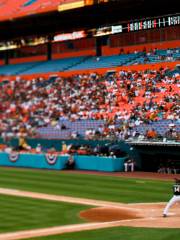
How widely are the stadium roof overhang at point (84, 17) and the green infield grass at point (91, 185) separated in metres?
9.23

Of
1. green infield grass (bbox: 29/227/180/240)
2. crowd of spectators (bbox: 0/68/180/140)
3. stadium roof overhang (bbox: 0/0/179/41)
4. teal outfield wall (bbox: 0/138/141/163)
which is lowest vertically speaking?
green infield grass (bbox: 29/227/180/240)

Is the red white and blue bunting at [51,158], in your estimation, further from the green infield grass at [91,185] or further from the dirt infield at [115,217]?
the dirt infield at [115,217]

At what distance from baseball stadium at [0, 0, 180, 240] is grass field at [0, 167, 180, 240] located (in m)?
0.05

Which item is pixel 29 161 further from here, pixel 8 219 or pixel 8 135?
pixel 8 219

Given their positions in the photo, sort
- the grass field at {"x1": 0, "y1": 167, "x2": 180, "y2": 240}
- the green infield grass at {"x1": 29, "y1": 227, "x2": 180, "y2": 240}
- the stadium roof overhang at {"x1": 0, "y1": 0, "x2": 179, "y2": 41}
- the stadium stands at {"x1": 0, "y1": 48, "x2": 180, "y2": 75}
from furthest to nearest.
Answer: the stadium roof overhang at {"x1": 0, "y1": 0, "x2": 179, "y2": 41}, the stadium stands at {"x1": 0, "y1": 48, "x2": 180, "y2": 75}, the grass field at {"x1": 0, "y1": 167, "x2": 180, "y2": 240}, the green infield grass at {"x1": 29, "y1": 227, "x2": 180, "y2": 240}

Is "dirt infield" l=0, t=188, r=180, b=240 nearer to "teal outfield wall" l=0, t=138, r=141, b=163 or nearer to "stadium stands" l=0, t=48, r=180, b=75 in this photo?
"teal outfield wall" l=0, t=138, r=141, b=163

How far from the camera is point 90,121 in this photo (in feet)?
117

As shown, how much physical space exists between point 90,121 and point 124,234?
2143cm

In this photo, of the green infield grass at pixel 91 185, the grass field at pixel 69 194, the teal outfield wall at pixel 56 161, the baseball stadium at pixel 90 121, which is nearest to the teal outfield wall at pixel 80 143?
the baseball stadium at pixel 90 121

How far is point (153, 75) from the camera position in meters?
30.2

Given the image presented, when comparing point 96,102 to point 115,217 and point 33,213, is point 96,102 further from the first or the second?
point 115,217

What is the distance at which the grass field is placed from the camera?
47.9 ft

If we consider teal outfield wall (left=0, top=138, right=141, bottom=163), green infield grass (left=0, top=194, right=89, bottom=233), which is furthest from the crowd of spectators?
green infield grass (left=0, top=194, right=89, bottom=233)

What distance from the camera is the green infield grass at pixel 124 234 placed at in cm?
1404
